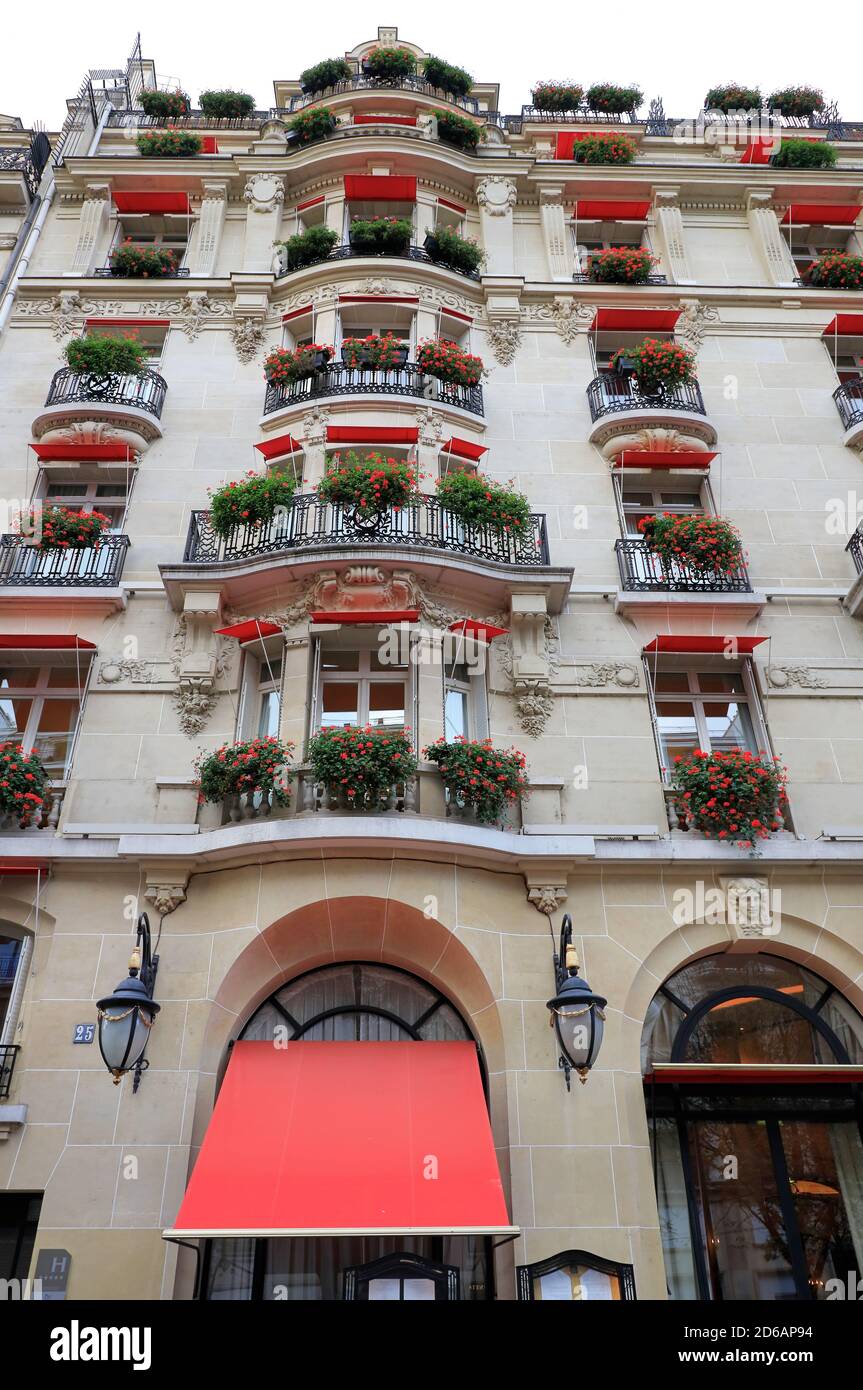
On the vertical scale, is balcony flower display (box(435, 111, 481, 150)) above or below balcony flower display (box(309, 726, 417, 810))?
above

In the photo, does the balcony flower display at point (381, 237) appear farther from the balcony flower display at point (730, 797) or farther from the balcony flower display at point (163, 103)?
the balcony flower display at point (730, 797)

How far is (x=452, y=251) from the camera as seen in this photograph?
17.2 metres

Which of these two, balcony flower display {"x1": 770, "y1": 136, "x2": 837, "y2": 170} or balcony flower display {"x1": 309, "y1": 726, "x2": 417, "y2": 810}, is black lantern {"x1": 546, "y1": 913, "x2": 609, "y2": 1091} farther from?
balcony flower display {"x1": 770, "y1": 136, "x2": 837, "y2": 170}

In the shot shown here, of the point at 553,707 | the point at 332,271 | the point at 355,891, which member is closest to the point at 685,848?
the point at 553,707

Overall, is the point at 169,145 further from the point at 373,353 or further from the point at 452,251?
the point at 373,353

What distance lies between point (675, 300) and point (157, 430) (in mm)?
9985

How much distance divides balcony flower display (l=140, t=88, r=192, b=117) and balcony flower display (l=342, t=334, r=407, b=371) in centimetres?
998

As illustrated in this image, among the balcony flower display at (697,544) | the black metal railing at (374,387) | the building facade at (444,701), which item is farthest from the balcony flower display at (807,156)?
the balcony flower display at (697,544)

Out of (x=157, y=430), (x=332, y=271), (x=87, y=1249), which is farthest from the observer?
(x=332, y=271)

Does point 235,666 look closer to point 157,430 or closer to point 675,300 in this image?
point 157,430

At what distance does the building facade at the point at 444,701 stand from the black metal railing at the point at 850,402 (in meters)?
0.08

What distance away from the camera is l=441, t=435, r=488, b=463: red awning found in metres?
14.4

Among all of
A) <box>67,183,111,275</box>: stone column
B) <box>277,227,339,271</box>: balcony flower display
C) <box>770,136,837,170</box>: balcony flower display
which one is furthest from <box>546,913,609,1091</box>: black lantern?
<box>770,136,837,170</box>: balcony flower display

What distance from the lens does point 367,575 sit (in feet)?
41.1
